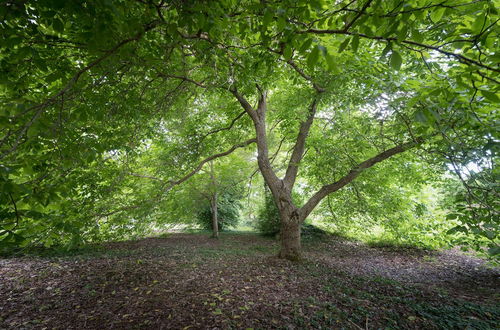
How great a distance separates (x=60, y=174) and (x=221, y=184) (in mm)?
6361

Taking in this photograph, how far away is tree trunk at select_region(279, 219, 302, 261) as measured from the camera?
16.7 feet

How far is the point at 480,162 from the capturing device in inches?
71.6

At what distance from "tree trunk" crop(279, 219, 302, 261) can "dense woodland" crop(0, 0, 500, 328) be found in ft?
0.10

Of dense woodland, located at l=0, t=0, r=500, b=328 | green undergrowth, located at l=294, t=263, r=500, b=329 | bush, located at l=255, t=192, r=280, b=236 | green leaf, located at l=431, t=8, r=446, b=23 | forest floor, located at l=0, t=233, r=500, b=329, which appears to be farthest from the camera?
bush, located at l=255, t=192, r=280, b=236

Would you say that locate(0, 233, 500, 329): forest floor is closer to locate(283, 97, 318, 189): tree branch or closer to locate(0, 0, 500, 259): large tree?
locate(0, 0, 500, 259): large tree

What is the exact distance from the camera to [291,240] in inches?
202

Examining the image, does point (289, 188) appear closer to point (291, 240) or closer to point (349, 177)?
point (291, 240)

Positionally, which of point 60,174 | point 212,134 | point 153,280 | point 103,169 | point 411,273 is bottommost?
point 153,280

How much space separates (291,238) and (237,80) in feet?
11.8

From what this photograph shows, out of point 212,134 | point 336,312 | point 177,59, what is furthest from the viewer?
point 212,134

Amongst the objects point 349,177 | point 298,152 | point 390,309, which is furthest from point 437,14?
point 298,152

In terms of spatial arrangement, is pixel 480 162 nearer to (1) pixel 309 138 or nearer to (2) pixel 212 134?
(1) pixel 309 138

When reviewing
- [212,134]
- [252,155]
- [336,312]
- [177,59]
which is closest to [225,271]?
[336,312]

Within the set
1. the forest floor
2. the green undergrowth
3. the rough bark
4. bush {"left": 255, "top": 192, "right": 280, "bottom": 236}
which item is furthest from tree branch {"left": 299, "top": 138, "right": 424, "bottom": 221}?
bush {"left": 255, "top": 192, "right": 280, "bottom": 236}
